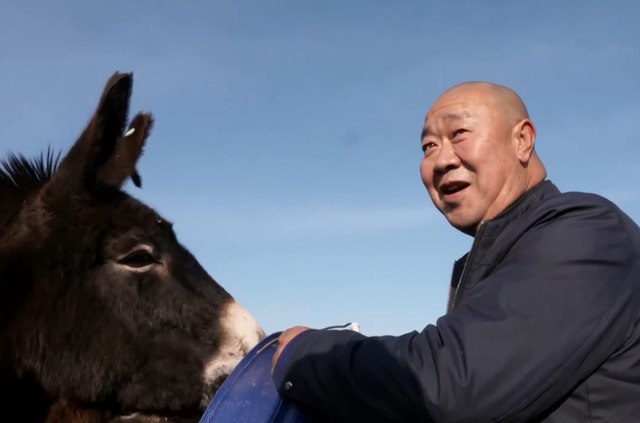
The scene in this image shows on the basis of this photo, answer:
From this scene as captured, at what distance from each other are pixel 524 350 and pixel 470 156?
3.20 feet

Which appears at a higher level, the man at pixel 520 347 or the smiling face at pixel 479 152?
the smiling face at pixel 479 152

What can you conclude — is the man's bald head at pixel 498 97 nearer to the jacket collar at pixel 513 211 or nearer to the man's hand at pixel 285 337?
the jacket collar at pixel 513 211

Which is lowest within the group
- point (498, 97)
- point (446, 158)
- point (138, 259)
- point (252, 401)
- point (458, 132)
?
point (252, 401)

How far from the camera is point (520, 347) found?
1905mm

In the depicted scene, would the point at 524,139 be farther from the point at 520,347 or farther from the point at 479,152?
the point at 520,347

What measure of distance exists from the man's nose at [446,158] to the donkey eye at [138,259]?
1.80m

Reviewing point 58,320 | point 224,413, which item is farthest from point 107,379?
point 224,413

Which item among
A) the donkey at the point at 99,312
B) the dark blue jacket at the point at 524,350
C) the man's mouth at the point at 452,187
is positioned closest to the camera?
the dark blue jacket at the point at 524,350

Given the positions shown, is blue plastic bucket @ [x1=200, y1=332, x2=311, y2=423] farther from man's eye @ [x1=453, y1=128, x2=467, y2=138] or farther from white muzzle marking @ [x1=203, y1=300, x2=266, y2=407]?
man's eye @ [x1=453, y1=128, x2=467, y2=138]

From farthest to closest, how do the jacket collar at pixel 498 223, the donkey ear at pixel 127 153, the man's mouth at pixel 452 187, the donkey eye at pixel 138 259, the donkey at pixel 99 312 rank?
the donkey ear at pixel 127 153 < the donkey eye at pixel 138 259 < the donkey at pixel 99 312 < the man's mouth at pixel 452 187 < the jacket collar at pixel 498 223

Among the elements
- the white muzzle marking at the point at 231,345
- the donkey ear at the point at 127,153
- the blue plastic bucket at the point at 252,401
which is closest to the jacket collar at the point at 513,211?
the blue plastic bucket at the point at 252,401

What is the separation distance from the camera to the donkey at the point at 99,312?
134 inches

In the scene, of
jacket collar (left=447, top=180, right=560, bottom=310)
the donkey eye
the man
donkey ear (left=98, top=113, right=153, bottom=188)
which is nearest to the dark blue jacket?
the man

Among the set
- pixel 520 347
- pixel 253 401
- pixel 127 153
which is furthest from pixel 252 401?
pixel 127 153
